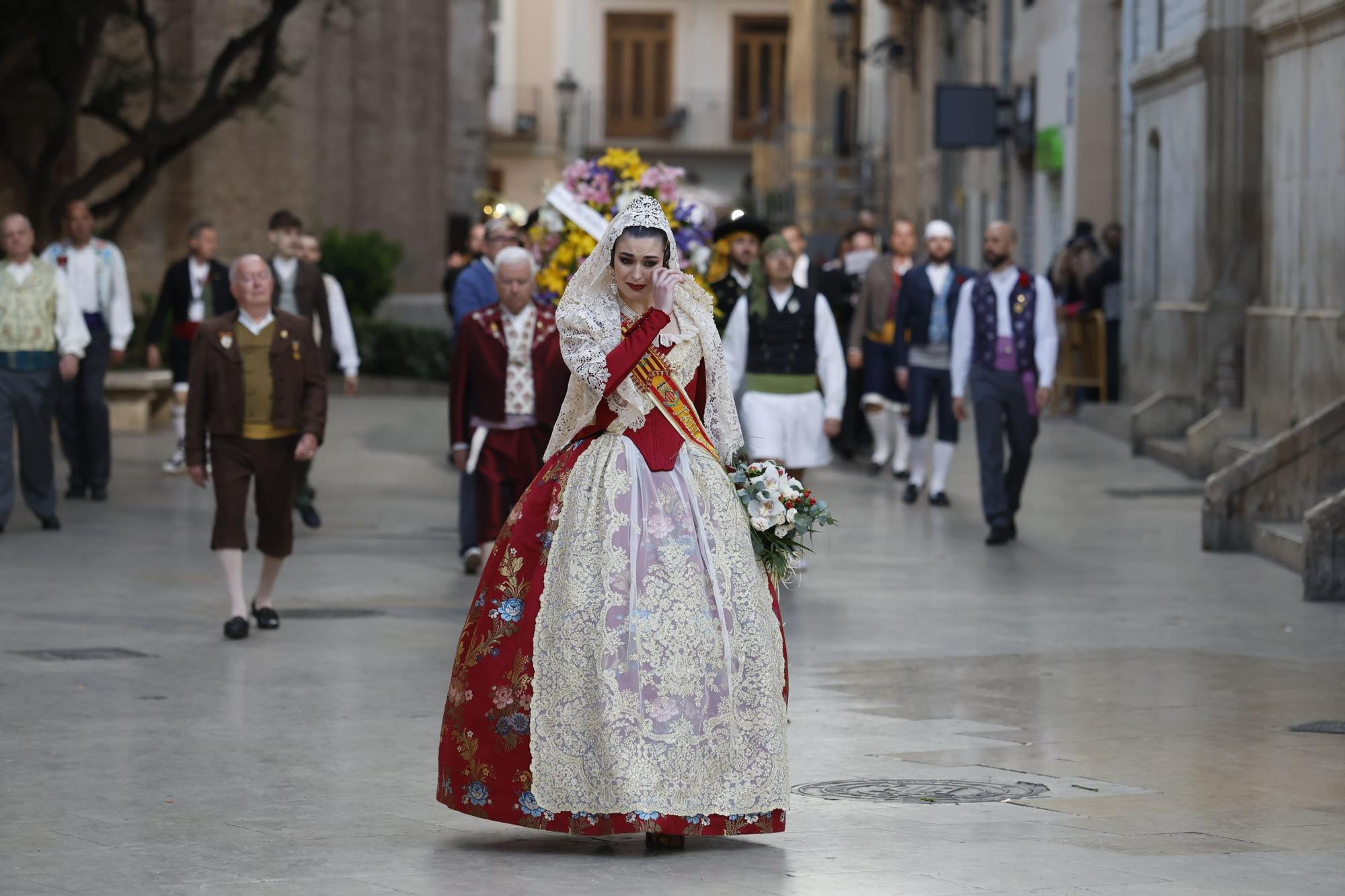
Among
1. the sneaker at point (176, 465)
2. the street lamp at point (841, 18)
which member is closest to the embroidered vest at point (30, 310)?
the sneaker at point (176, 465)

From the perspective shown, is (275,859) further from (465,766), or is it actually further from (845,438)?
(845,438)

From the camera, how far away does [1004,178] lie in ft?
111

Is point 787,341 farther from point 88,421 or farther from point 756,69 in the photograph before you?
point 756,69

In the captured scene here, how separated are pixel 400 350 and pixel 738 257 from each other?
16925 millimetres

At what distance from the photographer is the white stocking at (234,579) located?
11023mm

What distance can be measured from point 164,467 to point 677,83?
53347mm

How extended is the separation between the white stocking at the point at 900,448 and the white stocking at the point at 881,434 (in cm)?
9

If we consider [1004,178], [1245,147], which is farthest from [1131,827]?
[1004,178]

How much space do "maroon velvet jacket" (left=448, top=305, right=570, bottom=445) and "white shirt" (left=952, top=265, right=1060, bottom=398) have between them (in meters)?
3.66

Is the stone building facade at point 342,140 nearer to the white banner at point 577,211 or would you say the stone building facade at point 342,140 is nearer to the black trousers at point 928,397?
the black trousers at point 928,397

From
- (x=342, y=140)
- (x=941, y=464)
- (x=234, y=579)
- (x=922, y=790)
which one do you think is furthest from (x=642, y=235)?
(x=342, y=140)

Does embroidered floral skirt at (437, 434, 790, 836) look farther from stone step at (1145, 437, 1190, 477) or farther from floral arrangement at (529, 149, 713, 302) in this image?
stone step at (1145, 437, 1190, 477)

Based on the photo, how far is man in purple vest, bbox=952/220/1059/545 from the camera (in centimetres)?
1490

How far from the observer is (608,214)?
49.4 ft
